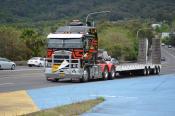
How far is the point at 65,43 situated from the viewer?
31656mm

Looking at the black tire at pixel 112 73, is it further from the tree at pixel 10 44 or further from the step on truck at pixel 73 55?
the tree at pixel 10 44

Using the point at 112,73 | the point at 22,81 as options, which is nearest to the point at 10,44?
the point at 112,73

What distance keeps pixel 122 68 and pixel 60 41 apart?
892cm

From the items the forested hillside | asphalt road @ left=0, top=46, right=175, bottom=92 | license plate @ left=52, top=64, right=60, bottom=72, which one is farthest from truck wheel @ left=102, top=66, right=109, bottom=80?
the forested hillside

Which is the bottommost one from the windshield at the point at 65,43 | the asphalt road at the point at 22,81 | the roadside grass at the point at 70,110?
the asphalt road at the point at 22,81

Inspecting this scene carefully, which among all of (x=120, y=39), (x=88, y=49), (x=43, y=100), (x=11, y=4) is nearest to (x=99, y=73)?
(x=88, y=49)

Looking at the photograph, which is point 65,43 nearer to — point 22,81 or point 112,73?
point 22,81

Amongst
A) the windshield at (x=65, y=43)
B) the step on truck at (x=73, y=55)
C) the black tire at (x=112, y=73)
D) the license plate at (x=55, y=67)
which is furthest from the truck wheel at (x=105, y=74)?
the license plate at (x=55, y=67)

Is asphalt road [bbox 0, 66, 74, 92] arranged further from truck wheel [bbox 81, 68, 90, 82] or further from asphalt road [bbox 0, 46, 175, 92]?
truck wheel [bbox 81, 68, 90, 82]

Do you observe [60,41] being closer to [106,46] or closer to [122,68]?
[122,68]

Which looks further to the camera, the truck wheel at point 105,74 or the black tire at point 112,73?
the black tire at point 112,73

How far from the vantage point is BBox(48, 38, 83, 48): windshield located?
31.5 meters

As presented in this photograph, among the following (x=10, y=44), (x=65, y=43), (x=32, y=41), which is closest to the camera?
(x=65, y=43)

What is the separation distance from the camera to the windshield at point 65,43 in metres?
31.5
